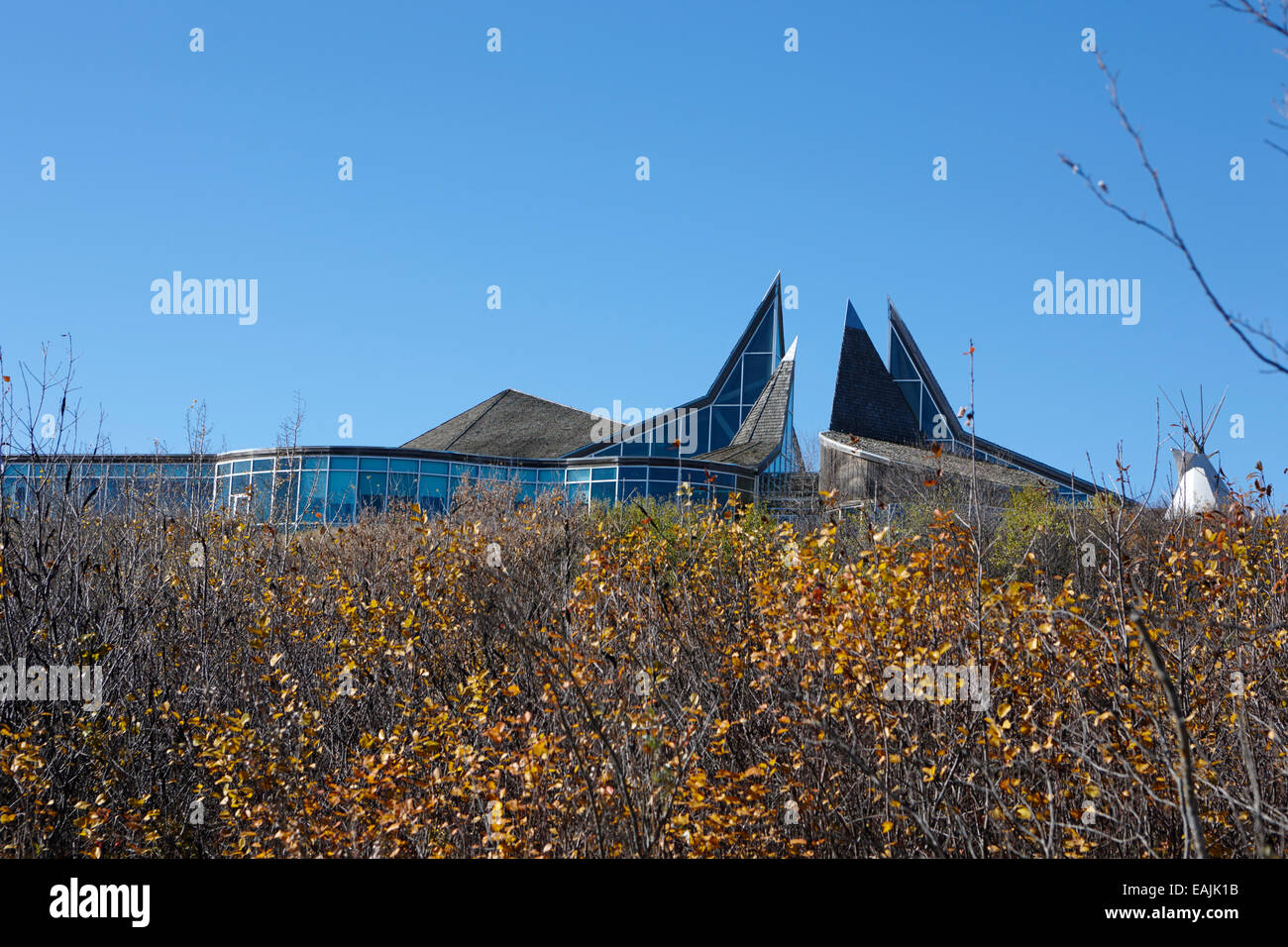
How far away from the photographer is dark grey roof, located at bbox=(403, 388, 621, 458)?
4384 centimetres

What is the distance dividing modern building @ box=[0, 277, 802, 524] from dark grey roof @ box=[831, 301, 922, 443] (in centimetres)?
268

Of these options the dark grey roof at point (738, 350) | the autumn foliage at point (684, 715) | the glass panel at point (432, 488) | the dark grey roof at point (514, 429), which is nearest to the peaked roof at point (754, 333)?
the dark grey roof at point (738, 350)

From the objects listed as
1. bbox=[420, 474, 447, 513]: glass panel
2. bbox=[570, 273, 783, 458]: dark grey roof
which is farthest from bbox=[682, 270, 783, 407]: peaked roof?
bbox=[420, 474, 447, 513]: glass panel

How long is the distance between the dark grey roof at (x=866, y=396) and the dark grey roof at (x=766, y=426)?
2.49 meters

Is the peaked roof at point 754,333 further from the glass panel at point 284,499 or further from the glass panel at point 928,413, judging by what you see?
the glass panel at point 284,499

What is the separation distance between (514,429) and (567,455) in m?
7.15

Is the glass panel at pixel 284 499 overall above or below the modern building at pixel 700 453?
below

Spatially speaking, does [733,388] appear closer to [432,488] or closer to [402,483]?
[432,488]

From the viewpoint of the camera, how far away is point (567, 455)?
4162cm

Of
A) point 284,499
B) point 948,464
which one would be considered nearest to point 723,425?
point 948,464

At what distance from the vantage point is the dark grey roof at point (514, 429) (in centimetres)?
4384
